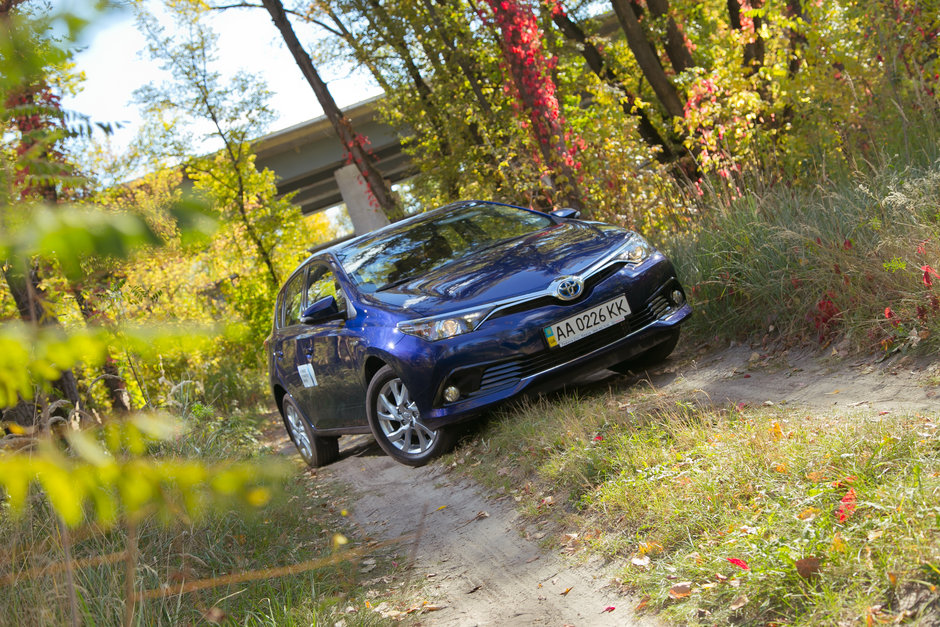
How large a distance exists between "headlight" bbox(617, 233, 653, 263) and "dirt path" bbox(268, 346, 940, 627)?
32.8 inches

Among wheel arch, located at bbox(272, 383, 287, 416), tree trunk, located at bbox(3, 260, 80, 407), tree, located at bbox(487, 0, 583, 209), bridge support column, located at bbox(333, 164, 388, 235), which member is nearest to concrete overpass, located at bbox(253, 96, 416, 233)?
bridge support column, located at bbox(333, 164, 388, 235)

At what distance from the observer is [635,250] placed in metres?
5.92

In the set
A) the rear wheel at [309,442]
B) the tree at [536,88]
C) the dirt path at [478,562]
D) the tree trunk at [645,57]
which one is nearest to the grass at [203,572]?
the dirt path at [478,562]

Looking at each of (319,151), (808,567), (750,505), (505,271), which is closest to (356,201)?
(319,151)

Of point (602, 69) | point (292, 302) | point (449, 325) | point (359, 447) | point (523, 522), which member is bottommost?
point (359, 447)

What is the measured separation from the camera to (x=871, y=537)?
2.63 m

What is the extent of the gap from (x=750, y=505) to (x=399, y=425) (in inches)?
121

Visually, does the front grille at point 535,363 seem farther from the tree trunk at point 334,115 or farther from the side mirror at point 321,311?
the tree trunk at point 334,115

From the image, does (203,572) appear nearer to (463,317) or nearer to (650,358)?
(463,317)

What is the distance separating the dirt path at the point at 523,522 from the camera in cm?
334

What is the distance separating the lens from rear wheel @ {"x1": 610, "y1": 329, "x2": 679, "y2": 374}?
6.33 metres

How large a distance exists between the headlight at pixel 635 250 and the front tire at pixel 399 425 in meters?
1.67

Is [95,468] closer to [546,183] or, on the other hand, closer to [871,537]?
[871,537]

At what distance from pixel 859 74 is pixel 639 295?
13.6 feet
